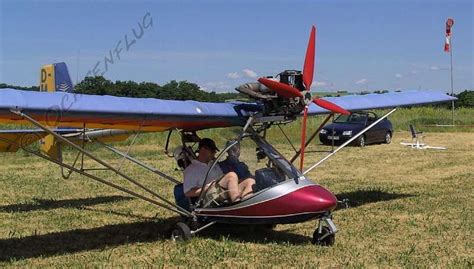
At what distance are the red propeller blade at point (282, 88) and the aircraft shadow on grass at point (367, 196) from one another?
3.97 meters

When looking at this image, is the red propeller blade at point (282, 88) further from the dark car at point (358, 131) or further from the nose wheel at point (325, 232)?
the dark car at point (358, 131)

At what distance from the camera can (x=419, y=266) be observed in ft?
21.7

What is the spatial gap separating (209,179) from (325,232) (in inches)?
68.0

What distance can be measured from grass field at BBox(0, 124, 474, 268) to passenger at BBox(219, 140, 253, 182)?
47 cm

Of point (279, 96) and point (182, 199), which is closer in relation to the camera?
point (279, 96)

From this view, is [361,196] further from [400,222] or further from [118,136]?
[118,136]

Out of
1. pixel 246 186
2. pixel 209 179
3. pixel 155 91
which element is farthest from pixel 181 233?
pixel 155 91

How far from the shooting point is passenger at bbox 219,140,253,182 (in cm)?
796

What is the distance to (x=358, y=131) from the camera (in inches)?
1049

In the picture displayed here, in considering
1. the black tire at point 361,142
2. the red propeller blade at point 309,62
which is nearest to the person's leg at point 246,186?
the red propeller blade at point 309,62

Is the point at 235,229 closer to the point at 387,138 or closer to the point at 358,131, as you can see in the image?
the point at 358,131

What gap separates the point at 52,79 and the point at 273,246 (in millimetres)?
6780

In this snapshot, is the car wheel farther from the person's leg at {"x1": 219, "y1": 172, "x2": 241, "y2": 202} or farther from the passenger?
the person's leg at {"x1": 219, "y1": 172, "x2": 241, "y2": 202}

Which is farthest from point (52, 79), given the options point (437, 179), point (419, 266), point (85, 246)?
point (437, 179)
